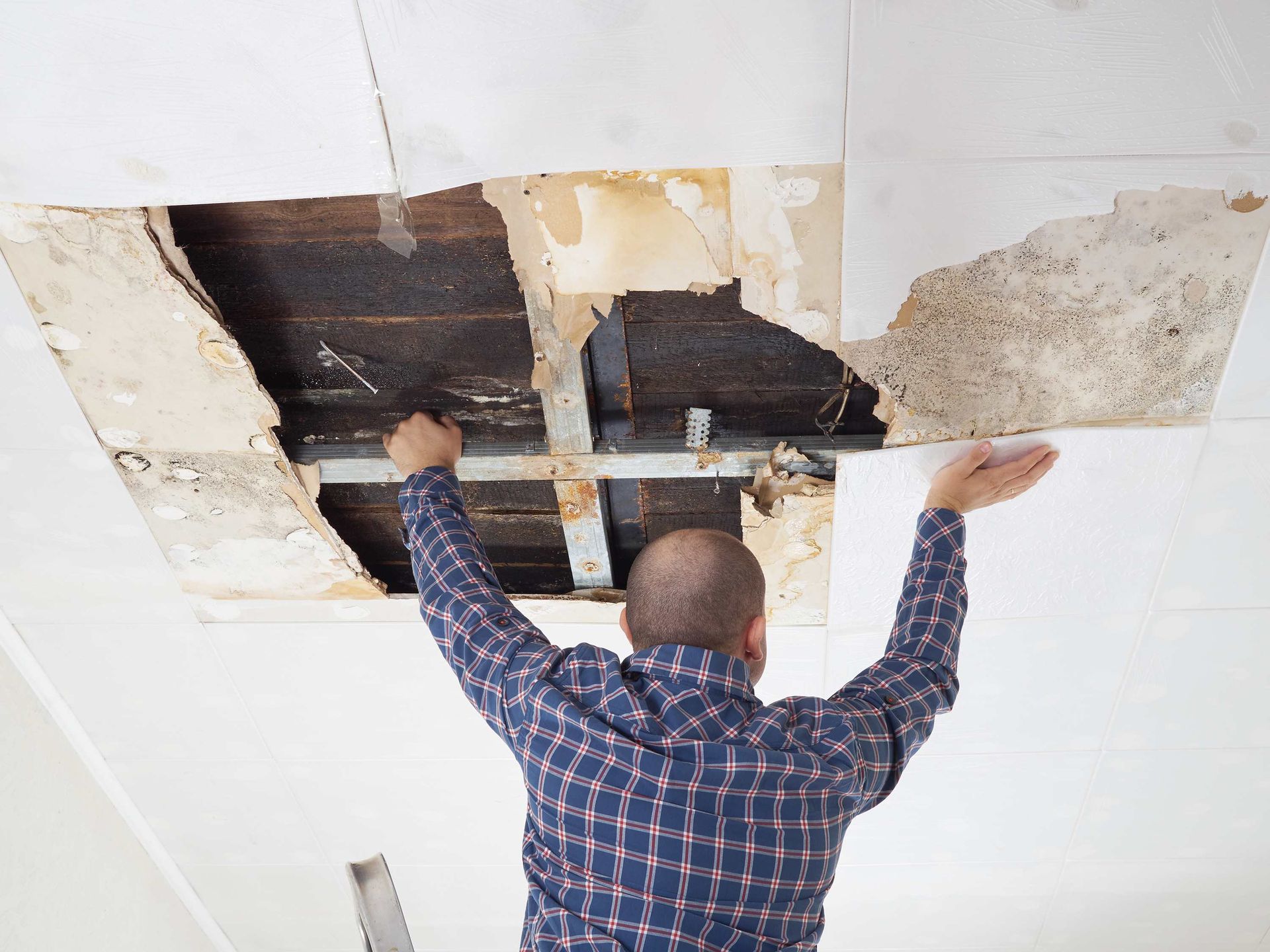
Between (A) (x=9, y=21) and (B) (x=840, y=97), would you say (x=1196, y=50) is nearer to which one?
(B) (x=840, y=97)

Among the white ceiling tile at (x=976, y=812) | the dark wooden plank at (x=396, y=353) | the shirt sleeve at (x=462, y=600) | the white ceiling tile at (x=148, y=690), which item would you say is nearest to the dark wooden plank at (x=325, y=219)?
the dark wooden plank at (x=396, y=353)

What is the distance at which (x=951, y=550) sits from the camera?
53.5 inches

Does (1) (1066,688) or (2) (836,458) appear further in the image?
(1) (1066,688)

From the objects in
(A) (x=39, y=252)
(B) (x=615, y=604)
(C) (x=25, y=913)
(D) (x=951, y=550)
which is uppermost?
(A) (x=39, y=252)

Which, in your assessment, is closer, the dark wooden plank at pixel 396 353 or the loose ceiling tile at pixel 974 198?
the loose ceiling tile at pixel 974 198

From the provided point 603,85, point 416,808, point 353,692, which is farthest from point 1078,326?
point 416,808

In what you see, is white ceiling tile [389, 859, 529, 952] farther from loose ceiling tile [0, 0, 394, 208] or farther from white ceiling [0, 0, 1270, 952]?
loose ceiling tile [0, 0, 394, 208]

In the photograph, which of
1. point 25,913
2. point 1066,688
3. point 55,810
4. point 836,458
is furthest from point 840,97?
point 25,913

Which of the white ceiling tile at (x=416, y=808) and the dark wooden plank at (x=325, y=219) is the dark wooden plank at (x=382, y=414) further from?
the white ceiling tile at (x=416, y=808)

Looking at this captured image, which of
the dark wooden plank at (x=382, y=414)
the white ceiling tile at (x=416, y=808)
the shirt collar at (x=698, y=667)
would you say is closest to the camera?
the shirt collar at (x=698, y=667)

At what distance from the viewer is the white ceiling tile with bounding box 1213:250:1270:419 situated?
123 centimetres

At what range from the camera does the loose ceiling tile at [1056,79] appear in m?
1.04

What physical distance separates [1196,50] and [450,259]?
1015mm

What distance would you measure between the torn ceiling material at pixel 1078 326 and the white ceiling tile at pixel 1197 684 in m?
0.55
